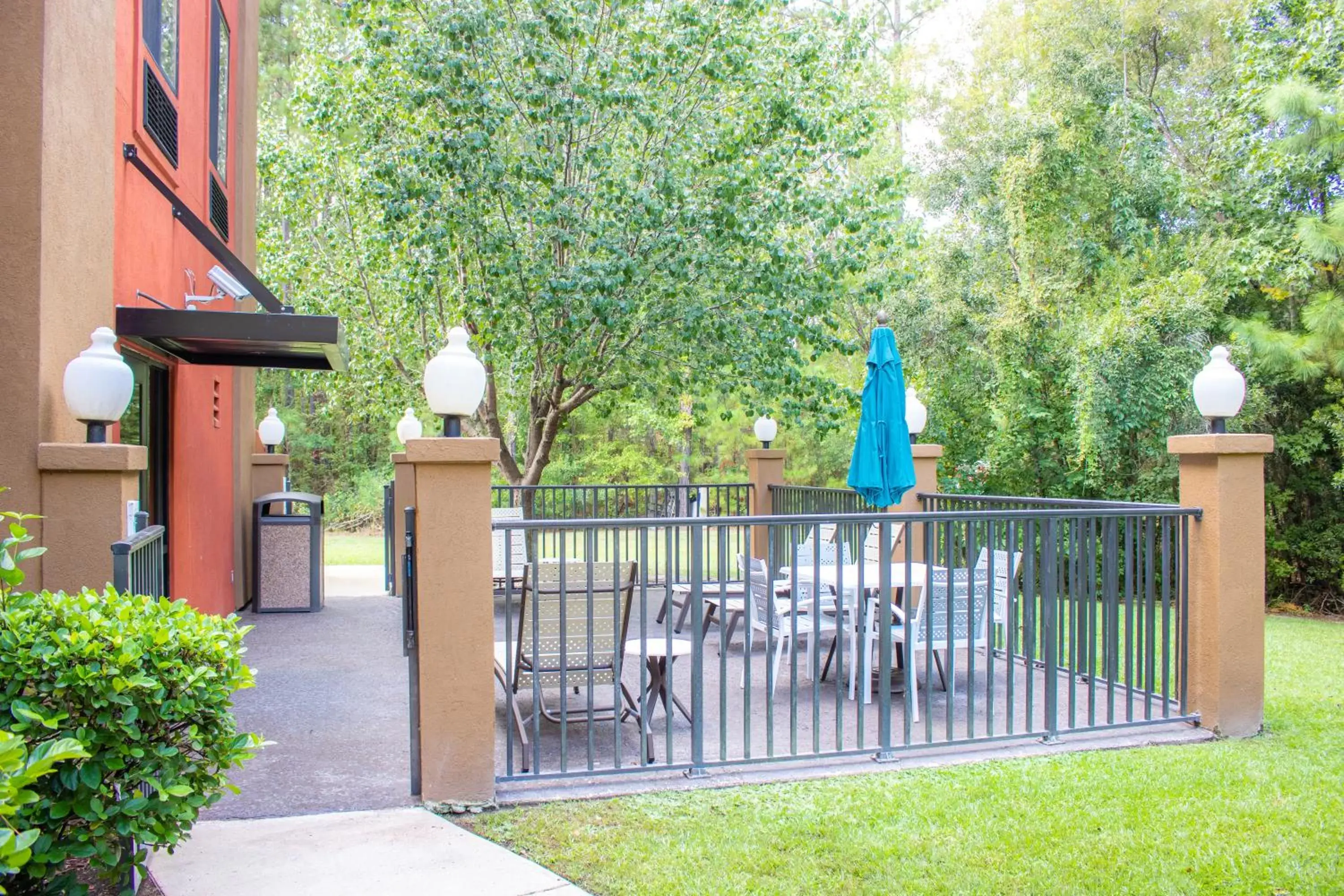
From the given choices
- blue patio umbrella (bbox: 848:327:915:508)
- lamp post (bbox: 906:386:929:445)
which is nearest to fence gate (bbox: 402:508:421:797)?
blue patio umbrella (bbox: 848:327:915:508)

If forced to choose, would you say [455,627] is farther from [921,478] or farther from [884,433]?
[921,478]

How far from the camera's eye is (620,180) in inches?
358

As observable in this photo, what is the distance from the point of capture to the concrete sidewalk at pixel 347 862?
3.15m

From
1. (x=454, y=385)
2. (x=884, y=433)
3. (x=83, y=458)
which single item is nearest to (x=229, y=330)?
(x=83, y=458)

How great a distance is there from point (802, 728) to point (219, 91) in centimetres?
766

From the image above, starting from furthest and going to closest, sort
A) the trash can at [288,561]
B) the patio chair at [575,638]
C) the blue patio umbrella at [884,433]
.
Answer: the trash can at [288,561] → the blue patio umbrella at [884,433] → the patio chair at [575,638]

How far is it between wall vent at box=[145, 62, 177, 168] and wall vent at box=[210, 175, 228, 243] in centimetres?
161

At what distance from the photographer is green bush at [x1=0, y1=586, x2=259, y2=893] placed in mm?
2617

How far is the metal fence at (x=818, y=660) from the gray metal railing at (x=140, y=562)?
4.43 feet

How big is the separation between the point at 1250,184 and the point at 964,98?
172 inches

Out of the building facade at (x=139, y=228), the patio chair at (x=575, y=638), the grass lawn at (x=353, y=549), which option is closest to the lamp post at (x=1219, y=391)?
the patio chair at (x=575, y=638)

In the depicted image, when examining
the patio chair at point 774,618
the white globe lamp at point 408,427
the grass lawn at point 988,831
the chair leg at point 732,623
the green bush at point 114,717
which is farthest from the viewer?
the white globe lamp at point 408,427

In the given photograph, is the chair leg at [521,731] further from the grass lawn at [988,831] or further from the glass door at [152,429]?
the glass door at [152,429]

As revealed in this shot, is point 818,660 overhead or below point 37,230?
below
